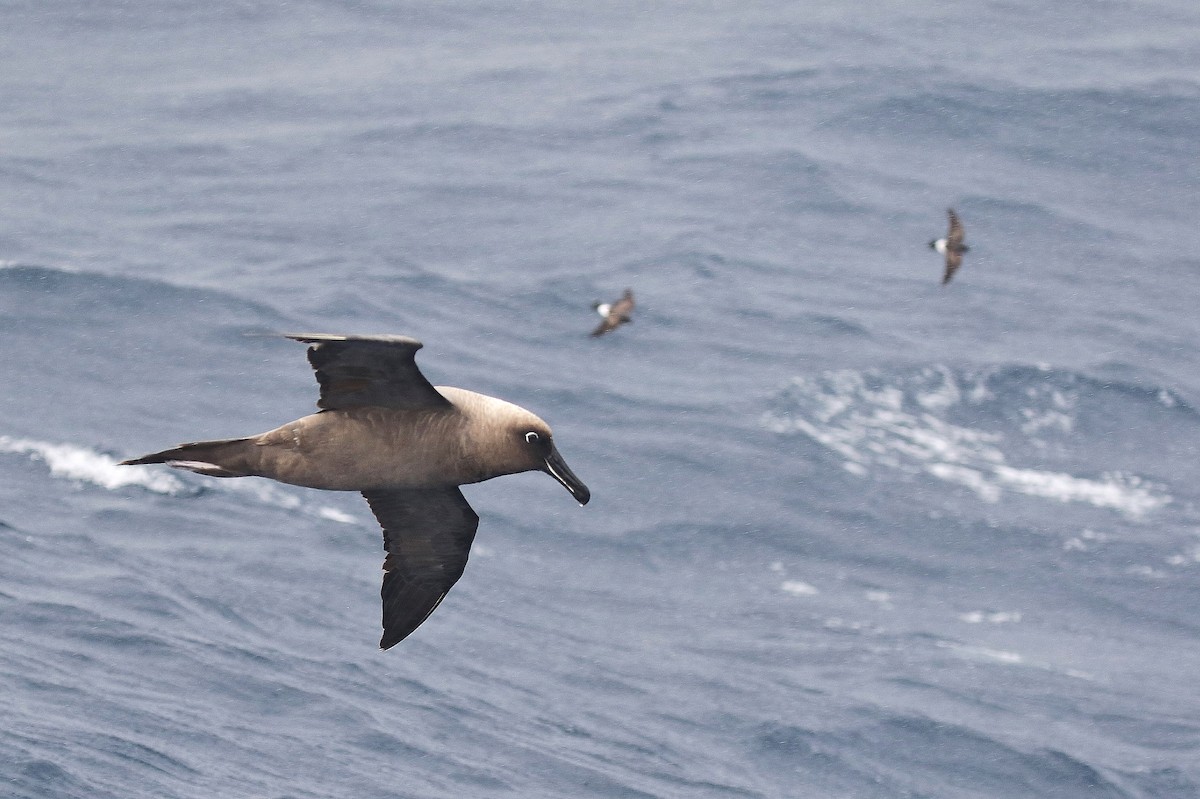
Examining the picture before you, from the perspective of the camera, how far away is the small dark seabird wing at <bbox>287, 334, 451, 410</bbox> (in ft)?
51.2

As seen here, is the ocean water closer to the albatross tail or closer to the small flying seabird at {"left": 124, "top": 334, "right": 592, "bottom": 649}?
the albatross tail

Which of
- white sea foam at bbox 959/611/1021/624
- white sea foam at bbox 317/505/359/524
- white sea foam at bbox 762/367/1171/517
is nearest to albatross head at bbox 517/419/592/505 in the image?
white sea foam at bbox 317/505/359/524

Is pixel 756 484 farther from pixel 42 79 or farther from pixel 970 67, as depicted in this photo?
pixel 42 79

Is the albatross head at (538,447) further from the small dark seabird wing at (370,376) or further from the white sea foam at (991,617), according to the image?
the white sea foam at (991,617)

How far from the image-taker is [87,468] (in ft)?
168

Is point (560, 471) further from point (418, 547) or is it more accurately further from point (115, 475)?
point (115, 475)

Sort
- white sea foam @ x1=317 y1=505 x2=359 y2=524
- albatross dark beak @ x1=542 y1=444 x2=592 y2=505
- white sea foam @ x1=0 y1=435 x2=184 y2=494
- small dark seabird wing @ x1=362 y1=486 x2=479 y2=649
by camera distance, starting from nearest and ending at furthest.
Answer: albatross dark beak @ x1=542 y1=444 x2=592 y2=505 < small dark seabird wing @ x1=362 y1=486 x2=479 y2=649 < white sea foam @ x1=0 y1=435 x2=184 y2=494 < white sea foam @ x1=317 y1=505 x2=359 y2=524

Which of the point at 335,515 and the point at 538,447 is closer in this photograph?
the point at 538,447

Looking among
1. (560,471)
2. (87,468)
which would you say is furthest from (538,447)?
(87,468)

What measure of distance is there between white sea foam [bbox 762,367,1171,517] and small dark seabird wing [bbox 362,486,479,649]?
3667 cm

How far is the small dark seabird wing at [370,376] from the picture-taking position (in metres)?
15.6

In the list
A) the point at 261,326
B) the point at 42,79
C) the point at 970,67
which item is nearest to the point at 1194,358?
the point at 970,67

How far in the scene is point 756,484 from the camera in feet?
175

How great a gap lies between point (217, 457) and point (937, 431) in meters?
41.6
